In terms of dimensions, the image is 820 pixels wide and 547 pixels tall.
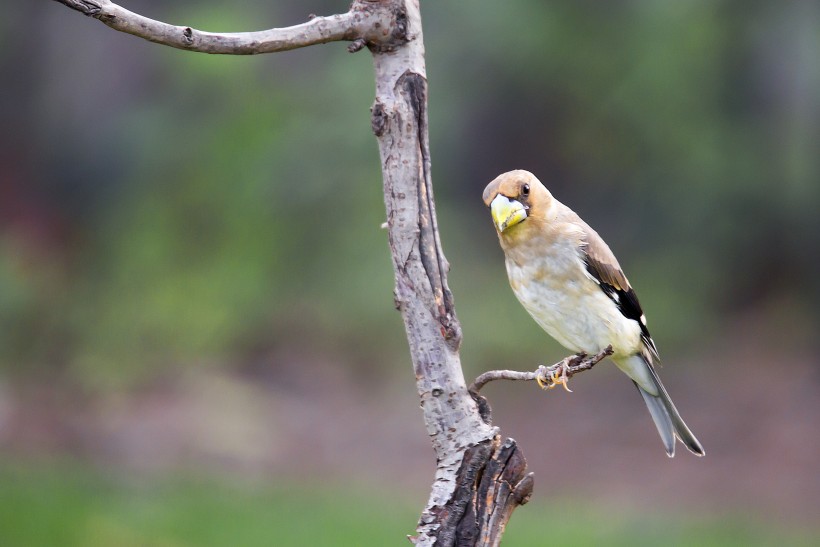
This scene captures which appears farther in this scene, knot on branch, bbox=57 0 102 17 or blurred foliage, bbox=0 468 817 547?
blurred foliage, bbox=0 468 817 547

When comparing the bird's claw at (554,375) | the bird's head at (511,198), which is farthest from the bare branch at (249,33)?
the bird's claw at (554,375)

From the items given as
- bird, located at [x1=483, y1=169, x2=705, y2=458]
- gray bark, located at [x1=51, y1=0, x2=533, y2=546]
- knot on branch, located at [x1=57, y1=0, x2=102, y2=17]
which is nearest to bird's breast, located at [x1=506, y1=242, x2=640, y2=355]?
bird, located at [x1=483, y1=169, x2=705, y2=458]

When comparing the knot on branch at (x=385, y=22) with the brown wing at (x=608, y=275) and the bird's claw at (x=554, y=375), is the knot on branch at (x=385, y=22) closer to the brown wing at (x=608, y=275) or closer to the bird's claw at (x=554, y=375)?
the bird's claw at (x=554, y=375)

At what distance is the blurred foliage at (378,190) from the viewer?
8.91 metres

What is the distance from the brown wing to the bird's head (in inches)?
12.6

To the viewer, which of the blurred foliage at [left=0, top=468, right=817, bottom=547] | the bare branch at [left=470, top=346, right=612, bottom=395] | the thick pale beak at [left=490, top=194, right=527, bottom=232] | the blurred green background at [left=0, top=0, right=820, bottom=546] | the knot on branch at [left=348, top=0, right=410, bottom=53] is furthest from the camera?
the blurred green background at [left=0, top=0, right=820, bottom=546]

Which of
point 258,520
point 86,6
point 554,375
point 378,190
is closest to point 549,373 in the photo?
point 554,375

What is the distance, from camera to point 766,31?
9.22 meters

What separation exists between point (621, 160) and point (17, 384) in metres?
5.53

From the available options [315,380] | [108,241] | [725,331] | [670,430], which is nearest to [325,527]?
[315,380]

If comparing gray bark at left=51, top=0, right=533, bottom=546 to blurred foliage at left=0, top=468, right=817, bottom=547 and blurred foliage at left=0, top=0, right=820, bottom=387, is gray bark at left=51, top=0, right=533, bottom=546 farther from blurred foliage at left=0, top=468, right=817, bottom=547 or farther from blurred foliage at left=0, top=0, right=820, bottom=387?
blurred foliage at left=0, top=0, right=820, bottom=387

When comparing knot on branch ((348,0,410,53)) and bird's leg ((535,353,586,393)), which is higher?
knot on branch ((348,0,410,53))

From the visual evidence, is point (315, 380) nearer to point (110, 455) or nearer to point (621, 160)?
point (110, 455)

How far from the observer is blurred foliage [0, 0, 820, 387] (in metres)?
8.91
